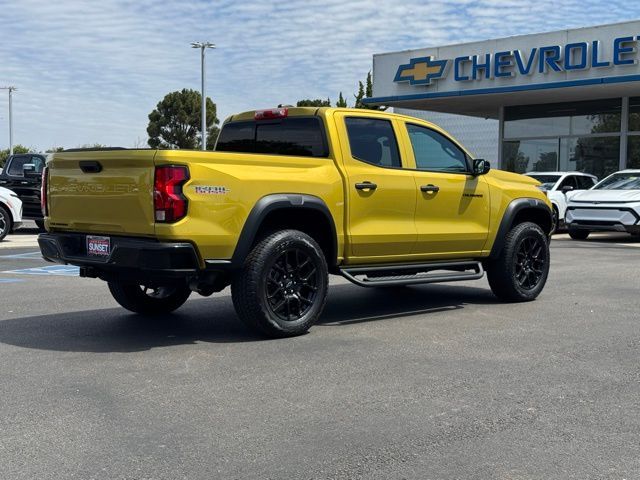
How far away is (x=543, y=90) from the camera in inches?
903

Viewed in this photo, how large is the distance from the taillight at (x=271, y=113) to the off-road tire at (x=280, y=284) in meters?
1.39

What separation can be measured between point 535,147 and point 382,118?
2057cm

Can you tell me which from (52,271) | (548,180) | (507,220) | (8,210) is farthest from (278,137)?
(548,180)

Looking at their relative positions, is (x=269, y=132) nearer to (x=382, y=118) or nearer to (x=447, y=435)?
(x=382, y=118)

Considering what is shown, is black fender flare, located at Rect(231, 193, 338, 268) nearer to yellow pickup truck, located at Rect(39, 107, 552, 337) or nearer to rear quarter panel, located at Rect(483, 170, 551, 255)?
yellow pickup truck, located at Rect(39, 107, 552, 337)

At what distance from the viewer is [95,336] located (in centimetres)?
634

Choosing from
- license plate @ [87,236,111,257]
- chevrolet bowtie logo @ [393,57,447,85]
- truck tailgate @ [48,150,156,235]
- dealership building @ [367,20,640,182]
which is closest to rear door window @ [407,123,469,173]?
truck tailgate @ [48,150,156,235]

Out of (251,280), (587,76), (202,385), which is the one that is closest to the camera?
(202,385)

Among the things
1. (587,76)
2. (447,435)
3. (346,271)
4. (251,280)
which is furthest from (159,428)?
(587,76)

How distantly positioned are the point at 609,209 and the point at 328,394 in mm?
13730

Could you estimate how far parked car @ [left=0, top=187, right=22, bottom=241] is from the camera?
51.0 feet

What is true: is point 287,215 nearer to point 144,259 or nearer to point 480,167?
point 144,259

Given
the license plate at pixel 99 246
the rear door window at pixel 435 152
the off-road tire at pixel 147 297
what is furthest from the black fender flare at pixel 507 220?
the license plate at pixel 99 246

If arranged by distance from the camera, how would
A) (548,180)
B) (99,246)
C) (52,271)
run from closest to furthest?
1. (99,246)
2. (52,271)
3. (548,180)
